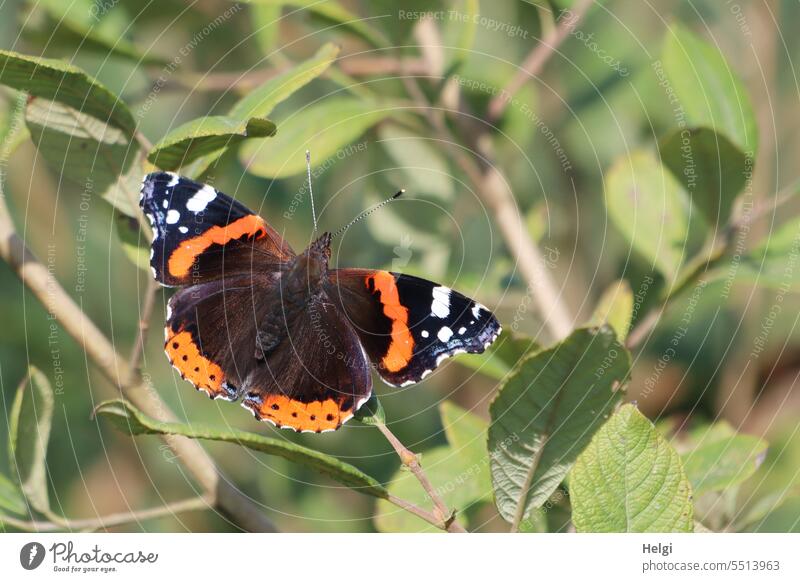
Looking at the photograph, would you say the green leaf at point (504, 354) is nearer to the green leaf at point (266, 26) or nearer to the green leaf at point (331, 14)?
the green leaf at point (331, 14)

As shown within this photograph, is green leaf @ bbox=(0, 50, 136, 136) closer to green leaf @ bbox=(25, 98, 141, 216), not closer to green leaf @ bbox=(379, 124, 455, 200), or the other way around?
green leaf @ bbox=(25, 98, 141, 216)

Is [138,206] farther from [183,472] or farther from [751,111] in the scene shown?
[751,111]

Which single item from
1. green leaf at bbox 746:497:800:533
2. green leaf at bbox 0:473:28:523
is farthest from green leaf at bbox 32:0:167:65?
green leaf at bbox 746:497:800:533

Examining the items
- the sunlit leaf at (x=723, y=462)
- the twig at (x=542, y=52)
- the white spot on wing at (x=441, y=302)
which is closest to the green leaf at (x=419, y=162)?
the twig at (x=542, y=52)

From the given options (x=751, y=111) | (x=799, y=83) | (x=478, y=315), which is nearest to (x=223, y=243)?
(x=478, y=315)

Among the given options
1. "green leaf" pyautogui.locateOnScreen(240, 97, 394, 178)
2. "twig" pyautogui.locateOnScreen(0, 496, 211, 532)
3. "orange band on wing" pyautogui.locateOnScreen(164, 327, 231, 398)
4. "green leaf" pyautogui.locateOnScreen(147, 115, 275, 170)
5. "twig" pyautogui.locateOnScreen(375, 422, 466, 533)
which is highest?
"green leaf" pyautogui.locateOnScreen(240, 97, 394, 178)
